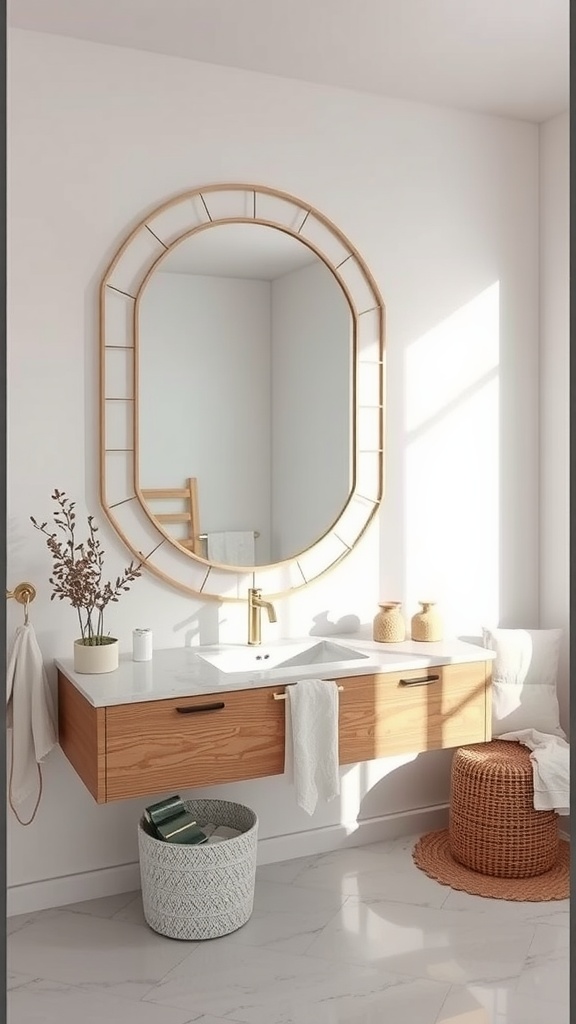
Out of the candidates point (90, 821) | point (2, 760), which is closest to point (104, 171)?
point (90, 821)

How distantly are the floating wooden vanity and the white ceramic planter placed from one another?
0.13 ft

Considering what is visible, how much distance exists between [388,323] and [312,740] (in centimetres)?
146

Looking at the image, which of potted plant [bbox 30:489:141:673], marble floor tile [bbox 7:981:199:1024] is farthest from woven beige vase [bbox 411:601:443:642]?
marble floor tile [bbox 7:981:199:1024]

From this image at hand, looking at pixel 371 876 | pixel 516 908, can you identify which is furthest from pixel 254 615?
pixel 516 908

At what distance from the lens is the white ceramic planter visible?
250 cm

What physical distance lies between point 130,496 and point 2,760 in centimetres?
242

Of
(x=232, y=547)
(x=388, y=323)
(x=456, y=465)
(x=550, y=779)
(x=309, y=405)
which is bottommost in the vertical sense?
(x=550, y=779)

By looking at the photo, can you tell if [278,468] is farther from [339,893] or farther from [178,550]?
[339,893]

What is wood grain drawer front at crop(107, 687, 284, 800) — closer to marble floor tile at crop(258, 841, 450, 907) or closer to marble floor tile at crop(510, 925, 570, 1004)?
marble floor tile at crop(258, 841, 450, 907)

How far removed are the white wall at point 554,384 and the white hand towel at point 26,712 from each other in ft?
6.02

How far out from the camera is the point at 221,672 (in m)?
2.55

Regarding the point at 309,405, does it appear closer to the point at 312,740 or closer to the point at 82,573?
the point at 82,573

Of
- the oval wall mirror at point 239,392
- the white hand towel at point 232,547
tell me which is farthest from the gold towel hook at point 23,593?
the white hand towel at point 232,547

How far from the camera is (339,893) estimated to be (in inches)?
110
